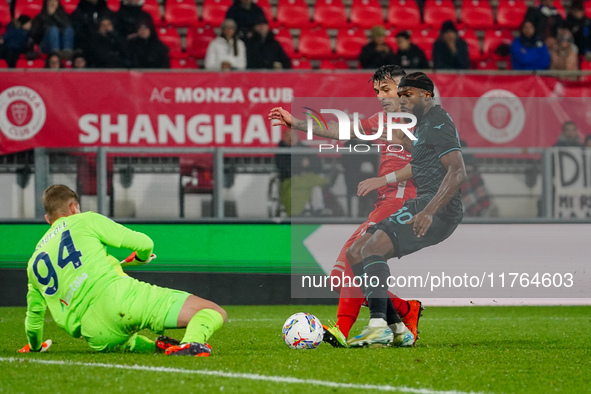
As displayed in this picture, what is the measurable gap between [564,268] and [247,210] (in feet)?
11.6

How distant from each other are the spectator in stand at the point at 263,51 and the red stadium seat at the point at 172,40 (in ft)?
5.03

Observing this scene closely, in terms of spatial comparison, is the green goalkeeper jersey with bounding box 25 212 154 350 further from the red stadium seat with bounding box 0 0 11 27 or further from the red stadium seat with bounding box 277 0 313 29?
the red stadium seat with bounding box 277 0 313 29

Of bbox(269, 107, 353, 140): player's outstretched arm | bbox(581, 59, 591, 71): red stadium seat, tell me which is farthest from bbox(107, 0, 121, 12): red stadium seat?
bbox(269, 107, 353, 140): player's outstretched arm

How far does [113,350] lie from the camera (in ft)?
20.4

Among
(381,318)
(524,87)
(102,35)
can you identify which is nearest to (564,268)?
(381,318)

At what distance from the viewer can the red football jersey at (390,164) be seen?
23.3 ft

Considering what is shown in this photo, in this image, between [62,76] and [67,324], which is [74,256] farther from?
[62,76]

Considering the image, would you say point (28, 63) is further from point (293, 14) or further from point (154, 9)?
point (293, 14)

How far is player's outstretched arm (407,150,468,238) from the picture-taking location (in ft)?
22.7

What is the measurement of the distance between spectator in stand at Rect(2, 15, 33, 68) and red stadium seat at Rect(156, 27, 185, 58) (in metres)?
2.07

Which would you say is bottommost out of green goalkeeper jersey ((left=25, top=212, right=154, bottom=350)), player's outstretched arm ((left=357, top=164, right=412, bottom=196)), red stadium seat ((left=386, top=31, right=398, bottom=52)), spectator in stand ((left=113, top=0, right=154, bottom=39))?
green goalkeeper jersey ((left=25, top=212, right=154, bottom=350))

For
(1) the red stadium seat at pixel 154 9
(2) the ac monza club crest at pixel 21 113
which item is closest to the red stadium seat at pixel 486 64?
Result: (1) the red stadium seat at pixel 154 9

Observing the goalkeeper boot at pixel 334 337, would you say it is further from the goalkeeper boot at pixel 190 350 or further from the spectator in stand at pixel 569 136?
the spectator in stand at pixel 569 136

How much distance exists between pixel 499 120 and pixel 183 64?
5.18 metres
